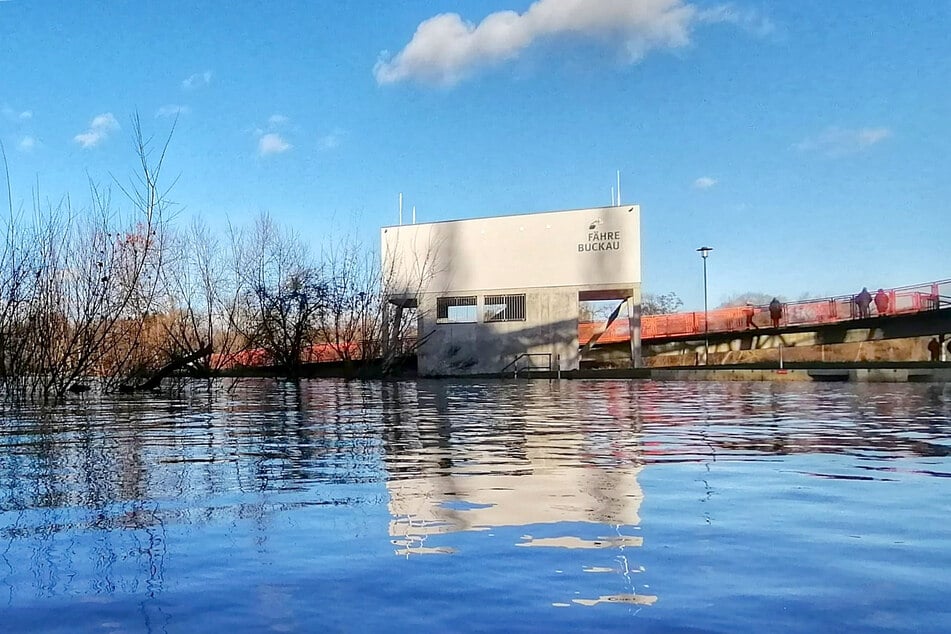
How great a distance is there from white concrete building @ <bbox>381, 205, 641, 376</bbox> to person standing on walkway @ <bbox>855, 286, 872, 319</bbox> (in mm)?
8541

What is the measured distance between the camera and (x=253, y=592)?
8.82 ft

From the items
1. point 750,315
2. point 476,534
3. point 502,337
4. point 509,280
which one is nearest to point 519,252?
point 509,280

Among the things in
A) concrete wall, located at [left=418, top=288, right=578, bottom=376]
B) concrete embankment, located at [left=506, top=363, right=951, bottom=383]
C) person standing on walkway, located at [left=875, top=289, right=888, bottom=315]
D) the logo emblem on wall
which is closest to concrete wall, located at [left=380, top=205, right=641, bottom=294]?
the logo emblem on wall

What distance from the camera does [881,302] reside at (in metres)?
33.1

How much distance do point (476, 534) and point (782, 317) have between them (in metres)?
35.3

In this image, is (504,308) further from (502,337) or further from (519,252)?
(519,252)

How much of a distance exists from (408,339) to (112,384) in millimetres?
20240

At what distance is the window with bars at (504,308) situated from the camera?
35.8 meters

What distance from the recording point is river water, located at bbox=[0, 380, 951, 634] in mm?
2482

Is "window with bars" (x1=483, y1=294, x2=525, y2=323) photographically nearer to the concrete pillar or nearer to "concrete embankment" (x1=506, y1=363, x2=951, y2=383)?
the concrete pillar

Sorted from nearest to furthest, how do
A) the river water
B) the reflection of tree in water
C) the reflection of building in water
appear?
the river water → the reflection of tree in water → the reflection of building in water

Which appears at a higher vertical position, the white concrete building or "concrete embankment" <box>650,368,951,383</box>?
the white concrete building

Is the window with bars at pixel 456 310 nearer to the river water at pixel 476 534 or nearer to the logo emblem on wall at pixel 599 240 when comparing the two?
the logo emblem on wall at pixel 599 240

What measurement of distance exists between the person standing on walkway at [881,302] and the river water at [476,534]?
27.7m
